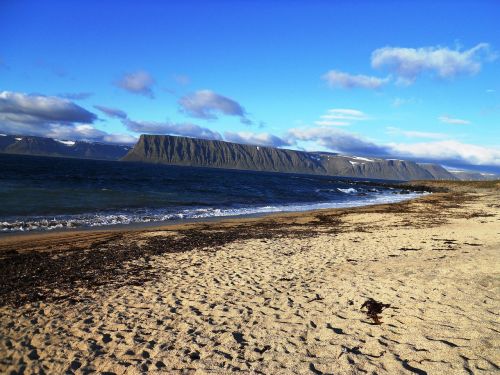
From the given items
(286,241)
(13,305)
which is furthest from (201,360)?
(286,241)

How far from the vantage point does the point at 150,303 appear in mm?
8609

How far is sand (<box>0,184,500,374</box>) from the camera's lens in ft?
19.6

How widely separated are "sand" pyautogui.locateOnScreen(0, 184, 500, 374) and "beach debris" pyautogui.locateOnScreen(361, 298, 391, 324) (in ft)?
0.49

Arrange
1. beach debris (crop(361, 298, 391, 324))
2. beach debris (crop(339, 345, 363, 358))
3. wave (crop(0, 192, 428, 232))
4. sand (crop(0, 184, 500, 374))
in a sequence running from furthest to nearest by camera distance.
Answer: wave (crop(0, 192, 428, 232))
beach debris (crop(361, 298, 391, 324))
beach debris (crop(339, 345, 363, 358))
sand (crop(0, 184, 500, 374))

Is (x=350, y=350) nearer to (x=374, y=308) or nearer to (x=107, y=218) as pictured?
(x=374, y=308)

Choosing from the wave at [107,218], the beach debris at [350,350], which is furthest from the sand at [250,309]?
the wave at [107,218]

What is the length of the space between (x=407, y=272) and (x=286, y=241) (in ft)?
21.8

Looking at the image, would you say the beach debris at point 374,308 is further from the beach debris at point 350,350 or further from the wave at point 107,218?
the wave at point 107,218

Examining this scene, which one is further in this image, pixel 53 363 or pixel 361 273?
Answer: pixel 361 273

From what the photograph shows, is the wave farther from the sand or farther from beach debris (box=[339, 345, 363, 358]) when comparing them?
beach debris (box=[339, 345, 363, 358])

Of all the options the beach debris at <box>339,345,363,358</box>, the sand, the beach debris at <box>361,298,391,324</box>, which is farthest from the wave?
the beach debris at <box>339,345,363,358</box>

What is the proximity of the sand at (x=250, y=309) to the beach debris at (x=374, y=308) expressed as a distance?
15 centimetres

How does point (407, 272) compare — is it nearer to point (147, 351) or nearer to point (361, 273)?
point (361, 273)

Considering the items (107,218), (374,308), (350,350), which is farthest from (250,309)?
(107,218)
